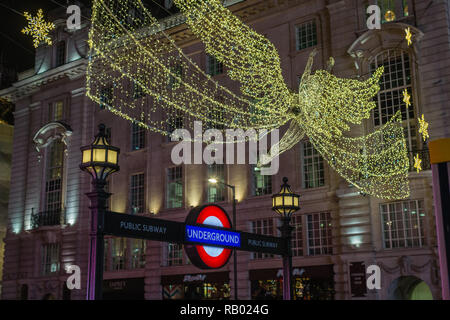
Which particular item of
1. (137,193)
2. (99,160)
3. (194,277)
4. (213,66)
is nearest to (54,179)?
(137,193)

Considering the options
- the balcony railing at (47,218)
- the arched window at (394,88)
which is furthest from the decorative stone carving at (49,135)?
the arched window at (394,88)

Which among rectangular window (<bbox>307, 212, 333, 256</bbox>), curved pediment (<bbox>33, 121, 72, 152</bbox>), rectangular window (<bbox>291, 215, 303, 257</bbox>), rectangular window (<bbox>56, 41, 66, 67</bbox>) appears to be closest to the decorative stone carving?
curved pediment (<bbox>33, 121, 72, 152</bbox>)

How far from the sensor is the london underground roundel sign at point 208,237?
33.2 feet

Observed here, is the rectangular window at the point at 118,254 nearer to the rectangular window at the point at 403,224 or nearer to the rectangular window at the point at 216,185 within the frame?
the rectangular window at the point at 216,185

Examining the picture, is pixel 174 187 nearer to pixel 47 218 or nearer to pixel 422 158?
pixel 47 218

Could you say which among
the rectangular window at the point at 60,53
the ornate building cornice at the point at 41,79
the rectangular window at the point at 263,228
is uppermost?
the rectangular window at the point at 60,53

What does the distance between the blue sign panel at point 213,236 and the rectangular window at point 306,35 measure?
844 inches

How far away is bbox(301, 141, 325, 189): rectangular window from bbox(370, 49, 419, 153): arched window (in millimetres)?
3626

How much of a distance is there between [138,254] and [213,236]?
26011 mm

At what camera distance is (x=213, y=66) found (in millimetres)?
34938

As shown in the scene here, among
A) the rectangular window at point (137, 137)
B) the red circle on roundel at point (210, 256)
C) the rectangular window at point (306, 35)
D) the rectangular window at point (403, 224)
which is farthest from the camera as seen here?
the rectangular window at point (137, 137)

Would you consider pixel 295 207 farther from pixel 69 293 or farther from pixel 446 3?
pixel 69 293

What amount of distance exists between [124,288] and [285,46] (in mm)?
17855

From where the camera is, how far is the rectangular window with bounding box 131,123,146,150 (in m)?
37.6
